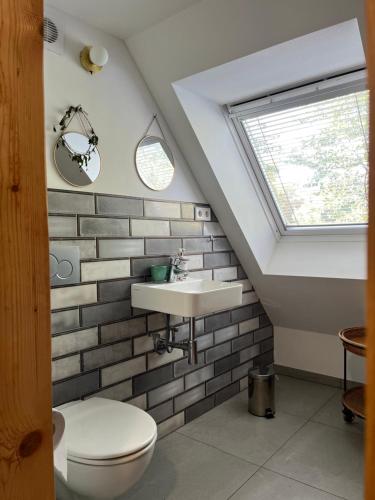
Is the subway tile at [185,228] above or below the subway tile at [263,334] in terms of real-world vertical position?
above

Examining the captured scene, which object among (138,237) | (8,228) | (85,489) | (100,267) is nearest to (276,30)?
(138,237)

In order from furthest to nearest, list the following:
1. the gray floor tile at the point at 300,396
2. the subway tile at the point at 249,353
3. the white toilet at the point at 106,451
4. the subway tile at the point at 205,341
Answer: the subway tile at the point at 249,353
the gray floor tile at the point at 300,396
the subway tile at the point at 205,341
the white toilet at the point at 106,451

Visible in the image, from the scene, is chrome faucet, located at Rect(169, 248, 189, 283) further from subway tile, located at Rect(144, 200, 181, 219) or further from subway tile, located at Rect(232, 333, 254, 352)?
subway tile, located at Rect(232, 333, 254, 352)

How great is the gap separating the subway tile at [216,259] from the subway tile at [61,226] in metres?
1.14

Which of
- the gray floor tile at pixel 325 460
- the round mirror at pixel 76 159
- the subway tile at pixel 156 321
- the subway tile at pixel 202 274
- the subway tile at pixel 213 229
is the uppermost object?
the round mirror at pixel 76 159

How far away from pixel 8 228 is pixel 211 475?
6.57 ft

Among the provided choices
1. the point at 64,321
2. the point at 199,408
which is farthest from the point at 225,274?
the point at 64,321

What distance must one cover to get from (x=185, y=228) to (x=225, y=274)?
0.59m

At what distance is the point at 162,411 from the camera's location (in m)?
2.50

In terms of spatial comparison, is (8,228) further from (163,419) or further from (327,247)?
(327,247)

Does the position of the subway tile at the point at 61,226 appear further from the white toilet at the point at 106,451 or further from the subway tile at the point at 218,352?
the subway tile at the point at 218,352

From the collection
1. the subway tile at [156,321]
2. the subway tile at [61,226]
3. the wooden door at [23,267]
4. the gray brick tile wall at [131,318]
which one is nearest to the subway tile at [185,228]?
the gray brick tile wall at [131,318]

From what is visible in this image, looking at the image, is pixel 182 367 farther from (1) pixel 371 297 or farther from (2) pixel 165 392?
(1) pixel 371 297

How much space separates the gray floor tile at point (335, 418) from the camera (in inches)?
104
